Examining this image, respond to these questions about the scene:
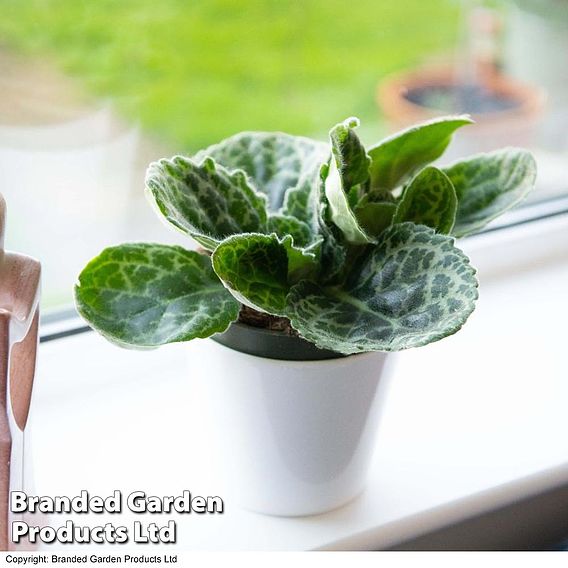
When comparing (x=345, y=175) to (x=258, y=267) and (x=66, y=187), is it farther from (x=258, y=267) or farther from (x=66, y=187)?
(x=66, y=187)

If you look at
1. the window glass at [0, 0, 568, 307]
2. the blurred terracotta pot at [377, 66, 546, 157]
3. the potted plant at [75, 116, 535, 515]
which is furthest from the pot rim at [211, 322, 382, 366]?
the blurred terracotta pot at [377, 66, 546, 157]

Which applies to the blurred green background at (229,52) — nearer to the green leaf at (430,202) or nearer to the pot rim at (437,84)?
the pot rim at (437,84)

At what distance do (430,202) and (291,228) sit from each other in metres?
0.09

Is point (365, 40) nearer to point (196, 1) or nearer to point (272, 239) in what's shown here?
point (196, 1)

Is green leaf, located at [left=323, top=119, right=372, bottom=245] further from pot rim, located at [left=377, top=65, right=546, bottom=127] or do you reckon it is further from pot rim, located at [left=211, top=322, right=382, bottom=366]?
pot rim, located at [left=377, top=65, right=546, bottom=127]

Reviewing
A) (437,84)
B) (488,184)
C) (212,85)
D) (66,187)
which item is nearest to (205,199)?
(488,184)

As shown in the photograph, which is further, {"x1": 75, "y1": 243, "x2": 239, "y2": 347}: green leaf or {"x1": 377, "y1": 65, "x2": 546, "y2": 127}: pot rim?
{"x1": 377, "y1": 65, "x2": 546, "y2": 127}: pot rim

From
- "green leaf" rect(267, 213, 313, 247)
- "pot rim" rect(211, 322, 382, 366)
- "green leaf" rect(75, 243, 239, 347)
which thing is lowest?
"pot rim" rect(211, 322, 382, 366)

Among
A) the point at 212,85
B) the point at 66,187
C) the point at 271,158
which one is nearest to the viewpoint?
the point at 271,158

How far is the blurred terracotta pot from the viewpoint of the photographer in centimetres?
120

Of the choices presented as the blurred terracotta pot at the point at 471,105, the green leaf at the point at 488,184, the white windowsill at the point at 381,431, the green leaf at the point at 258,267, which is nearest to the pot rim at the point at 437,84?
the blurred terracotta pot at the point at 471,105

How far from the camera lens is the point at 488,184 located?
25.3 inches

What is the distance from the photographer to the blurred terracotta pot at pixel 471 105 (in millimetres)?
1196

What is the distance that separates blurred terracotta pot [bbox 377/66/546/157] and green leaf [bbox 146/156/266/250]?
0.60 meters
